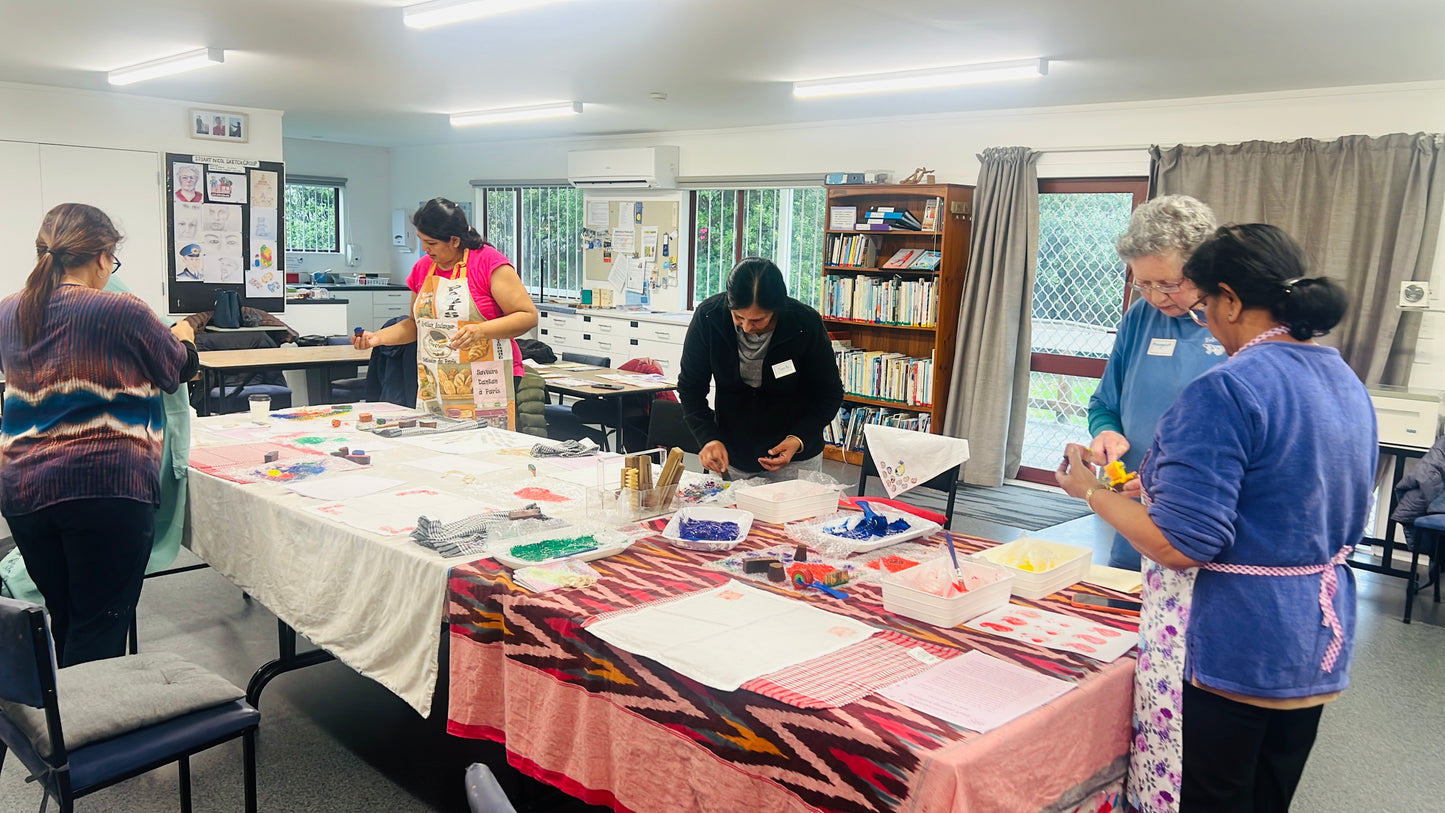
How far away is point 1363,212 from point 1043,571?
14.3 ft

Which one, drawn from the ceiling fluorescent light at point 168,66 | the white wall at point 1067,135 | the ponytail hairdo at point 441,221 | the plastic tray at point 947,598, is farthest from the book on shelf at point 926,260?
the plastic tray at point 947,598

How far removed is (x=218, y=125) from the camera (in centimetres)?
817

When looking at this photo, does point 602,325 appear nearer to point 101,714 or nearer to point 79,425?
point 79,425

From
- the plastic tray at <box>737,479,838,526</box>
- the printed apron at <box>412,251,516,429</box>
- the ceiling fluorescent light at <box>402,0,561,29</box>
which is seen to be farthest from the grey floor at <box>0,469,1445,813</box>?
the ceiling fluorescent light at <box>402,0,561,29</box>

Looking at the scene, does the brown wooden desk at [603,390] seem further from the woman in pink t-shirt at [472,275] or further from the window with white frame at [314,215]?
the window with white frame at [314,215]

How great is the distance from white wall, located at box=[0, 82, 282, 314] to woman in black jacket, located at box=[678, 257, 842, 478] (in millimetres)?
6722

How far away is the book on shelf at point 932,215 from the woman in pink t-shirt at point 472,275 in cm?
383

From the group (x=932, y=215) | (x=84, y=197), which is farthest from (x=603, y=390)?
(x=84, y=197)

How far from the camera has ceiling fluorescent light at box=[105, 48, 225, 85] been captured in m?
5.79

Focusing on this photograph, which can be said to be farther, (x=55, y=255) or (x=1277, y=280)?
(x=55, y=255)

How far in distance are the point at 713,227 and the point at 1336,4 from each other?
5.51 m

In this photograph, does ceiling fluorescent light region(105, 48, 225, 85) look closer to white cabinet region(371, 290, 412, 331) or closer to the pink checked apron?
white cabinet region(371, 290, 412, 331)

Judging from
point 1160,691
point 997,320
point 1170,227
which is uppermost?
point 1170,227

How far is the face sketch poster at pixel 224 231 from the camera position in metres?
8.07
